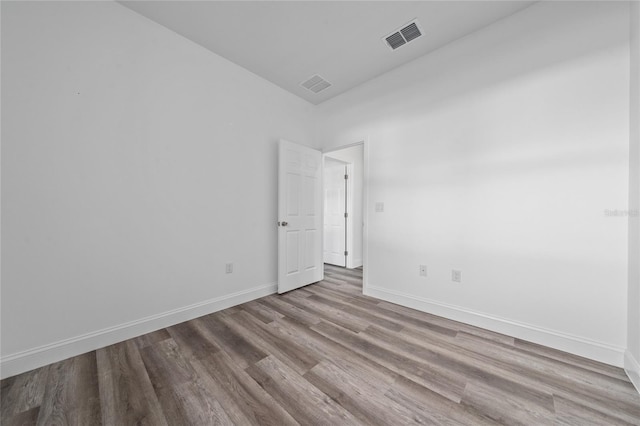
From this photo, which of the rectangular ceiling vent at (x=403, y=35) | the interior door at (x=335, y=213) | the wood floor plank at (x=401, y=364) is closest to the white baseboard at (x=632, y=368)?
the wood floor plank at (x=401, y=364)

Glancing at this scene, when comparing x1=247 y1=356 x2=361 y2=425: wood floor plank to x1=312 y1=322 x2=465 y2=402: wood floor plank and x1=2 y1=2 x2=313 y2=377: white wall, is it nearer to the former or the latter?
x1=312 y1=322 x2=465 y2=402: wood floor plank

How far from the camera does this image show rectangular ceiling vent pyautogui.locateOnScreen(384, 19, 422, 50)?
220 centimetres

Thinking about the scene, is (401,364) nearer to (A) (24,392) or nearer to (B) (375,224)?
(B) (375,224)

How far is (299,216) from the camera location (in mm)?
3297

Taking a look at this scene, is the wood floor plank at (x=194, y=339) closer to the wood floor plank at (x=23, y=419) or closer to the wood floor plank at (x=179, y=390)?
the wood floor plank at (x=179, y=390)

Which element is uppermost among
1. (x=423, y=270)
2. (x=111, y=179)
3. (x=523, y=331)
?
(x=111, y=179)

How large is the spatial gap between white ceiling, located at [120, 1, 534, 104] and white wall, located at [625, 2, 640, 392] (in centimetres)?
87

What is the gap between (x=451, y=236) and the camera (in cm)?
238

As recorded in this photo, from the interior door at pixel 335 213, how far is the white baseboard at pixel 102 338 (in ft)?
8.07

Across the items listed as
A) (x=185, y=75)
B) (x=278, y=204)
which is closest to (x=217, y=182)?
(x=278, y=204)

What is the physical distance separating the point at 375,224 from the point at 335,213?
6.15ft

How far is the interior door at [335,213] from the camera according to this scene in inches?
183

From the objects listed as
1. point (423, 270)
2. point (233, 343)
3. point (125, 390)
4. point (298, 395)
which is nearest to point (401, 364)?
point (298, 395)

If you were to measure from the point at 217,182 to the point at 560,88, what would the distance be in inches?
130
